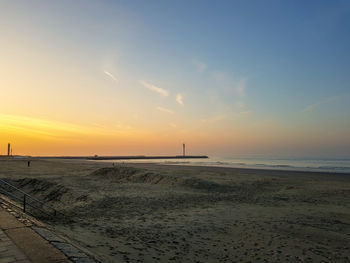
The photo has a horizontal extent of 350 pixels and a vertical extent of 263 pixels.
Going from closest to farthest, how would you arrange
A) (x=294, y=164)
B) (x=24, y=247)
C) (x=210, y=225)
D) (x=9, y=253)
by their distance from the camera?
(x=9, y=253) < (x=24, y=247) < (x=210, y=225) < (x=294, y=164)

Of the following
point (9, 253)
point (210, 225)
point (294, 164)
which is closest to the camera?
point (9, 253)

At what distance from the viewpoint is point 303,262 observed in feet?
23.4

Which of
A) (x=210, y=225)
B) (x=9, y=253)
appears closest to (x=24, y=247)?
(x=9, y=253)

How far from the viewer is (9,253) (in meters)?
5.33

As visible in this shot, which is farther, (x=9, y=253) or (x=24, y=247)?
(x=24, y=247)

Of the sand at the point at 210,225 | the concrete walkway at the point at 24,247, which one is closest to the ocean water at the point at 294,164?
the sand at the point at 210,225

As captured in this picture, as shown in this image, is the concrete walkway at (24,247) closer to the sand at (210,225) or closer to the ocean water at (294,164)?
the sand at (210,225)

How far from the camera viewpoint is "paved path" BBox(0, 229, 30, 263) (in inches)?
196

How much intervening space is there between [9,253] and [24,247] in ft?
1.16

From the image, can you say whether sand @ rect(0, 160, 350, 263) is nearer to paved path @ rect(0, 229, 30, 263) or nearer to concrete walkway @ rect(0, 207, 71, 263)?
concrete walkway @ rect(0, 207, 71, 263)

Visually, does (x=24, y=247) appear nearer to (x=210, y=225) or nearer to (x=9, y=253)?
(x=9, y=253)

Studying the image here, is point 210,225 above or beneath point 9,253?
beneath

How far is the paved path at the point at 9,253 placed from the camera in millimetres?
4988

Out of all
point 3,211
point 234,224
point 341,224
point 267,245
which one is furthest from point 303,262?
point 3,211
